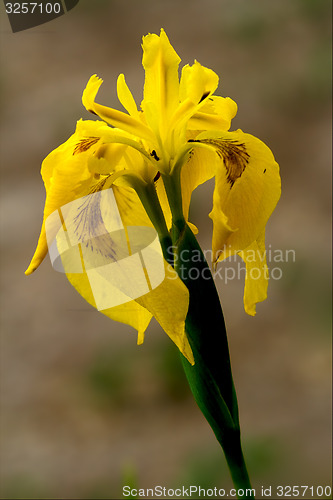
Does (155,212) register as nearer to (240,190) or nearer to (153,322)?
(240,190)

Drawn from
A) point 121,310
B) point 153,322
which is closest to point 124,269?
point 121,310

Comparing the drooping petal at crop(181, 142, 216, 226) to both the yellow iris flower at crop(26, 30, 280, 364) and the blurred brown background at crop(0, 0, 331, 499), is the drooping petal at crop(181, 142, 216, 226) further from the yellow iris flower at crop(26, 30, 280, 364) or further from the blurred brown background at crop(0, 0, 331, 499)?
the blurred brown background at crop(0, 0, 331, 499)

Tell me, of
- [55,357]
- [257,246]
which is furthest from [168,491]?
[257,246]

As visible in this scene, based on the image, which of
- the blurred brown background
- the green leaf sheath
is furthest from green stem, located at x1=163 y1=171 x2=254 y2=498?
the blurred brown background

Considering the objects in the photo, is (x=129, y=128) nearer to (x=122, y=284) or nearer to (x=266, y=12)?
(x=122, y=284)

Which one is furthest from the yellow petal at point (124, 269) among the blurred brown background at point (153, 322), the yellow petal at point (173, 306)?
the blurred brown background at point (153, 322)

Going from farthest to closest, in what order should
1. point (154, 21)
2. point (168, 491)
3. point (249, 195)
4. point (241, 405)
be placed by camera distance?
point (154, 21) → point (241, 405) → point (168, 491) → point (249, 195)

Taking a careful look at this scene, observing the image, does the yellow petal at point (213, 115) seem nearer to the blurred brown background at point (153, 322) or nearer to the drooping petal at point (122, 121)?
the drooping petal at point (122, 121)

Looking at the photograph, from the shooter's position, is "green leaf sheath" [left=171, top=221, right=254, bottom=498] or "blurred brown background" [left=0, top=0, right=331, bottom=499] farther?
"blurred brown background" [left=0, top=0, right=331, bottom=499]
